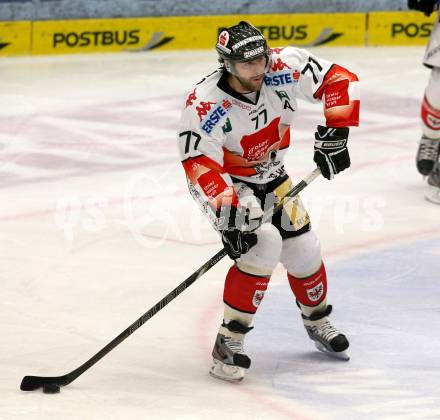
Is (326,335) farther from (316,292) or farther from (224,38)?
(224,38)

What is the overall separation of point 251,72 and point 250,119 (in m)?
0.19

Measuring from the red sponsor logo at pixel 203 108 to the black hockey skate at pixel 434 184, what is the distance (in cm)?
316

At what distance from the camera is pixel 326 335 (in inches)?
192

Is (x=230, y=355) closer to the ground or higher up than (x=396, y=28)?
higher up

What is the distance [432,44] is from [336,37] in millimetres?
4780

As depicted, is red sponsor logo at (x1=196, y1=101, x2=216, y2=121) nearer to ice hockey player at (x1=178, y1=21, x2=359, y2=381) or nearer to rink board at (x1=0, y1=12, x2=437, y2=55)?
ice hockey player at (x1=178, y1=21, x2=359, y2=381)

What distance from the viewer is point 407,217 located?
705 cm

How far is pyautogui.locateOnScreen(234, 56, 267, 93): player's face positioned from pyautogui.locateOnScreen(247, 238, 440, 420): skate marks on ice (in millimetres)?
1106

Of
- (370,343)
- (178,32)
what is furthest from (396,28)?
(370,343)

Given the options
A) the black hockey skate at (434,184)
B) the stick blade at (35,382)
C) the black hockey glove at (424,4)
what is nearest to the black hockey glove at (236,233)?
the stick blade at (35,382)

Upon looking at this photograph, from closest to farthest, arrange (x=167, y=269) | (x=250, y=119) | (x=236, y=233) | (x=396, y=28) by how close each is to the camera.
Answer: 1. (x=236, y=233)
2. (x=250, y=119)
3. (x=167, y=269)
4. (x=396, y=28)

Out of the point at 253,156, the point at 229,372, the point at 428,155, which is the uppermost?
the point at 253,156

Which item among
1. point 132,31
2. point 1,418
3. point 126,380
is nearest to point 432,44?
point 126,380

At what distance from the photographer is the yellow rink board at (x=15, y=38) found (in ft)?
37.4
